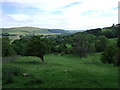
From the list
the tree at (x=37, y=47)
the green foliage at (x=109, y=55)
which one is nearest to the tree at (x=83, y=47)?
the green foliage at (x=109, y=55)

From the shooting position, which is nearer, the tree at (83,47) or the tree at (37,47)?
the tree at (37,47)

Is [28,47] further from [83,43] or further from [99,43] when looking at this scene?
[99,43]

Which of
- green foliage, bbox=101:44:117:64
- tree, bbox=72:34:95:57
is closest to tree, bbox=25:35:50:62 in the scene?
green foliage, bbox=101:44:117:64

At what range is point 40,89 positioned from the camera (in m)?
8.91

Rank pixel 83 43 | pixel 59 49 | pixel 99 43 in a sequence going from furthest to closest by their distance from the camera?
1. pixel 59 49
2. pixel 99 43
3. pixel 83 43

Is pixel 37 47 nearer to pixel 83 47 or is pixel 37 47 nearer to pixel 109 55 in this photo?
pixel 109 55

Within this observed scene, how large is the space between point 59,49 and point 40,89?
6528 centimetres

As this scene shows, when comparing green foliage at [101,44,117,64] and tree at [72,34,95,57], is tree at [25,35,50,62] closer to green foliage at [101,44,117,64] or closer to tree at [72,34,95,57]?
green foliage at [101,44,117,64]

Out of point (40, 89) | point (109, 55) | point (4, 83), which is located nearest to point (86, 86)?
point (40, 89)

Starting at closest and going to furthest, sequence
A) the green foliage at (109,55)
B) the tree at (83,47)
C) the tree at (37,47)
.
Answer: the green foliage at (109,55) < the tree at (37,47) < the tree at (83,47)

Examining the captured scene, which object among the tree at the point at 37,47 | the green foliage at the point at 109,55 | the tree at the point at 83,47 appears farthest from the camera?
the tree at the point at 83,47

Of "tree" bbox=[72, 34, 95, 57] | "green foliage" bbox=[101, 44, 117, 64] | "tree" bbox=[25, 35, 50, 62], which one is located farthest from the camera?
"tree" bbox=[72, 34, 95, 57]

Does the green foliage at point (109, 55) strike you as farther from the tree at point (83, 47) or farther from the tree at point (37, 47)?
the tree at point (83, 47)

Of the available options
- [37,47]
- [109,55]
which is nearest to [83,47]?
[109,55]
